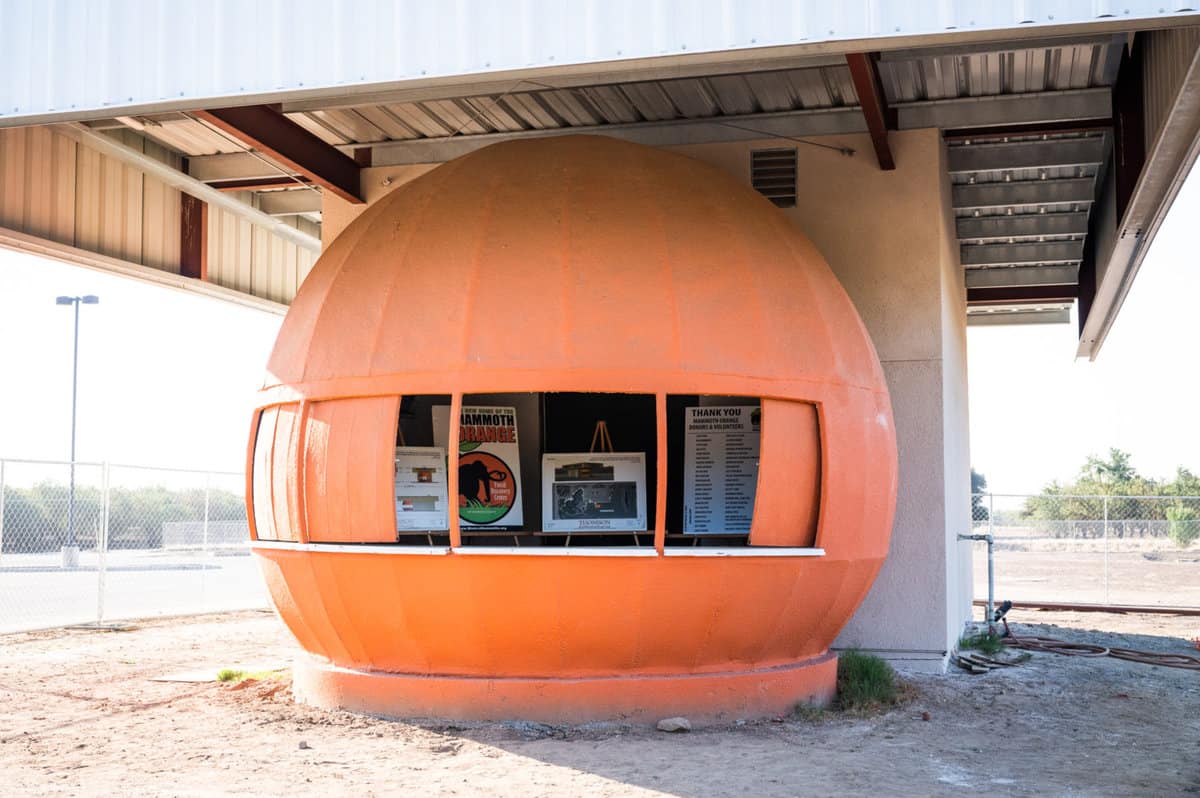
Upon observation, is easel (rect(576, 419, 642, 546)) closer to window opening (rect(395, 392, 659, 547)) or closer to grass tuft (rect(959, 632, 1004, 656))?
window opening (rect(395, 392, 659, 547))

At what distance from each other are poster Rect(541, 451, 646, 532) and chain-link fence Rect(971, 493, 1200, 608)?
8.47 meters

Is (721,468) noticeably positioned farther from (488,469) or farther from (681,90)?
(681,90)

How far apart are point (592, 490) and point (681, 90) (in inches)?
164

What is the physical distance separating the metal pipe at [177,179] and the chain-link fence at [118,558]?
3.84 m

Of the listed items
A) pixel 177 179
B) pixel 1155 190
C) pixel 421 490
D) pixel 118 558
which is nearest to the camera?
pixel 421 490

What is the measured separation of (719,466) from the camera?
11523 millimetres

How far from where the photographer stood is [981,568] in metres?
35.6

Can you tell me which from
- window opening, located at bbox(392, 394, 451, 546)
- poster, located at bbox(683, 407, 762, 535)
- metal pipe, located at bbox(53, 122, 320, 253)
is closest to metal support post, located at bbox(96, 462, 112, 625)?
metal pipe, located at bbox(53, 122, 320, 253)

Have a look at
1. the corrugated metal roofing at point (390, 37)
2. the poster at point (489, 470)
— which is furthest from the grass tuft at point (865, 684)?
the corrugated metal roofing at point (390, 37)

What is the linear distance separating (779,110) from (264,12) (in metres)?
6.44

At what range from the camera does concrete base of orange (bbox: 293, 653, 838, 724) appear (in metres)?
9.58

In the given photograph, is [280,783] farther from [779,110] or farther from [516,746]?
[779,110]

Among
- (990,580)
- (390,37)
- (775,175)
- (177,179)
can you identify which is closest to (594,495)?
(775,175)

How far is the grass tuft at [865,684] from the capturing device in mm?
10688
